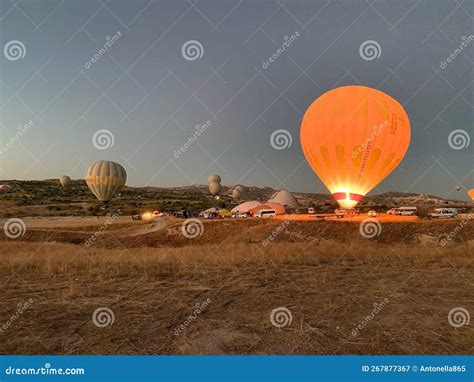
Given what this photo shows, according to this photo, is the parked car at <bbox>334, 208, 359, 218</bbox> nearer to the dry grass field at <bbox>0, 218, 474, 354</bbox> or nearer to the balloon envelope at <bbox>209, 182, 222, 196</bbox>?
the dry grass field at <bbox>0, 218, 474, 354</bbox>

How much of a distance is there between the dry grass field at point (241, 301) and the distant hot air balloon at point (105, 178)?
145 feet

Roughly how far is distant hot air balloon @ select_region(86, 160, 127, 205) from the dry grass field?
145ft

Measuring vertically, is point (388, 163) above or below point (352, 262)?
above

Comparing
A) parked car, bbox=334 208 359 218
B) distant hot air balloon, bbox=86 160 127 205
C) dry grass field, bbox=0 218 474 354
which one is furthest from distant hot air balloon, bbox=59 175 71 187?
dry grass field, bbox=0 218 474 354

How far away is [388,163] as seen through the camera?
29984 millimetres

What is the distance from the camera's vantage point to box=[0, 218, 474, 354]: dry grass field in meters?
6.02

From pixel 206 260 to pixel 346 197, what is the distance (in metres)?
23.4

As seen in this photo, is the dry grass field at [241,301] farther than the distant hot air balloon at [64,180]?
No

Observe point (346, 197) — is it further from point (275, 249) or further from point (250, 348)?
point (250, 348)

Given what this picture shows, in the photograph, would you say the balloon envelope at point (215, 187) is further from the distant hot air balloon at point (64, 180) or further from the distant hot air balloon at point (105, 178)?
the distant hot air balloon at point (64, 180)

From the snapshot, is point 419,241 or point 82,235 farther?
point 82,235

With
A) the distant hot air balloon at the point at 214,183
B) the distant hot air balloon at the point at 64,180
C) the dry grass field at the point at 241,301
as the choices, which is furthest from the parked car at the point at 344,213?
the distant hot air balloon at the point at 64,180

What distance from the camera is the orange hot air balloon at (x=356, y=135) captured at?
2881cm

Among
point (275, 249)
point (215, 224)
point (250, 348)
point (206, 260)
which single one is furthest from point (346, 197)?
point (250, 348)
